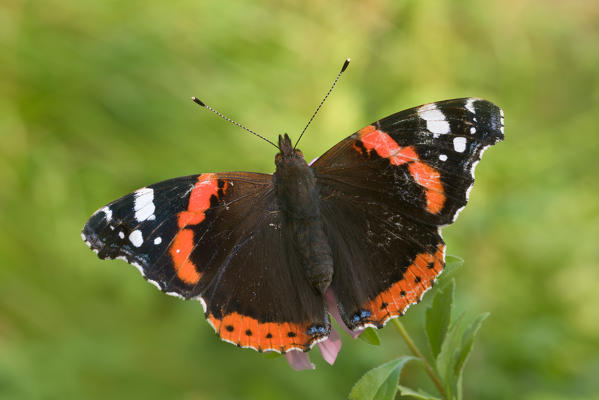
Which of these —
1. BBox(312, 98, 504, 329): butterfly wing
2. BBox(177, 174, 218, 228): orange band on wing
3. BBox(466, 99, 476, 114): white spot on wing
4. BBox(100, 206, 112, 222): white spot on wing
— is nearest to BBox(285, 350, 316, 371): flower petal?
BBox(312, 98, 504, 329): butterfly wing

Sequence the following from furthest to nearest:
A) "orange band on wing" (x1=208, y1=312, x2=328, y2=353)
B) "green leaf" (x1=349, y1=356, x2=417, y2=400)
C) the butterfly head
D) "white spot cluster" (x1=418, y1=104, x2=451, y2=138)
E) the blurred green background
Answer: the blurred green background
the butterfly head
"white spot cluster" (x1=418, y1=104, x2=451, y2=138)
"orange band on wing" (x1=208, y1=312, x2=328, y2=353)
"green leaf" (x1=349, y1=356, x2=417, y2=400)

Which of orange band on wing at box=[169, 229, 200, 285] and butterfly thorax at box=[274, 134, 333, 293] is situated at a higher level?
butterfly thorax at box=[274, 134, 333, 293]

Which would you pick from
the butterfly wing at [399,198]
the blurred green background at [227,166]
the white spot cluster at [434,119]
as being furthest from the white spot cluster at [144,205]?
the blurred green background at [227,166]

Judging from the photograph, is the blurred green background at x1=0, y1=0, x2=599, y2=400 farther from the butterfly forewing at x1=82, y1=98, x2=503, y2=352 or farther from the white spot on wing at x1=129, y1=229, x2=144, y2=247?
the white spot on wing at x1=129, y1=229, x2=144, y2=247

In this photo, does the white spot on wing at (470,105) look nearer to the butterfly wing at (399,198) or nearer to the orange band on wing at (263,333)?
the butterfly wing at (399,198)

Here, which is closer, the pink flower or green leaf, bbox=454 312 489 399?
green leaf, bbox=454 312 489 399

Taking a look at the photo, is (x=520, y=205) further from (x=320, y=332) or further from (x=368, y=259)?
(x=320, y=332)
